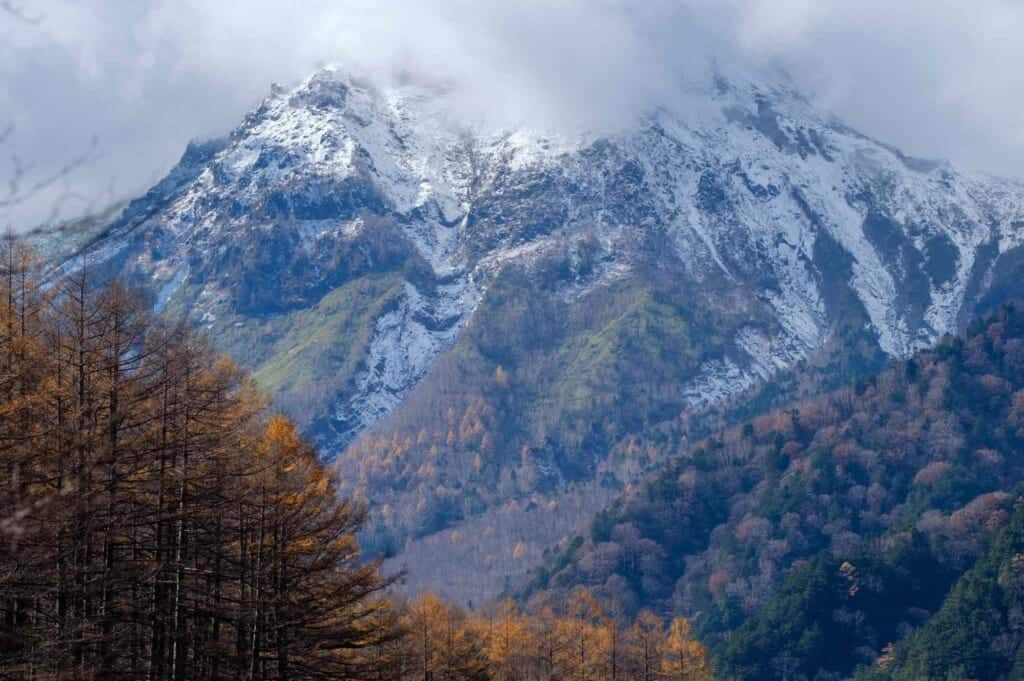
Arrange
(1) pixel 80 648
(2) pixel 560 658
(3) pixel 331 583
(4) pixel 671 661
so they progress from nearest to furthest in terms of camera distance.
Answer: (1) pixel 80 648 < (3) pixel 331 583 < (2) pixel 560 658 < (4) pixel 671 661

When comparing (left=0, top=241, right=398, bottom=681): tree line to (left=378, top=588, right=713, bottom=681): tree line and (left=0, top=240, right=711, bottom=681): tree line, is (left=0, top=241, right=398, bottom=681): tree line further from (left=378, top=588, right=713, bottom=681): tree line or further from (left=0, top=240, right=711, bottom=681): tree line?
(left=378, top=588, right=713, bottom=681): tree line

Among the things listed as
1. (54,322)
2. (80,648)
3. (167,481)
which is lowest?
(80,648)

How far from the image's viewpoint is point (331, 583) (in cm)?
6550

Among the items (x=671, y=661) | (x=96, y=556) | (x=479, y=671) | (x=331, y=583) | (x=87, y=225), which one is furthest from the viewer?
(x=671, y=661)

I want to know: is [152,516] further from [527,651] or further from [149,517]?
[527,651]

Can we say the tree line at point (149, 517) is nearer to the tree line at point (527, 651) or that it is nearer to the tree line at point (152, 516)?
the tree line at point (152, 516)

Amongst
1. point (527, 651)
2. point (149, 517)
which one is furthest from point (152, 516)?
point (527, 651)

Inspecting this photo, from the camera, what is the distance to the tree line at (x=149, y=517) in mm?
48750

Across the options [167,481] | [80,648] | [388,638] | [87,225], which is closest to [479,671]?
[388,638]

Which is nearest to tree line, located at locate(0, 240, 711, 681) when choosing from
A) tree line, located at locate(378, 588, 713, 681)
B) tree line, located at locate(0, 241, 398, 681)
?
tree line, located at locate(0, 241, 398, 681)

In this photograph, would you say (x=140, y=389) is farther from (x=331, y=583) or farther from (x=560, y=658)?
(x=560, y=658)

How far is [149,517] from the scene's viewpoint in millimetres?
60031

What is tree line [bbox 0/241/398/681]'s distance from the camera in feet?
160

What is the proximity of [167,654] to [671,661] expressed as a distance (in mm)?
131955
